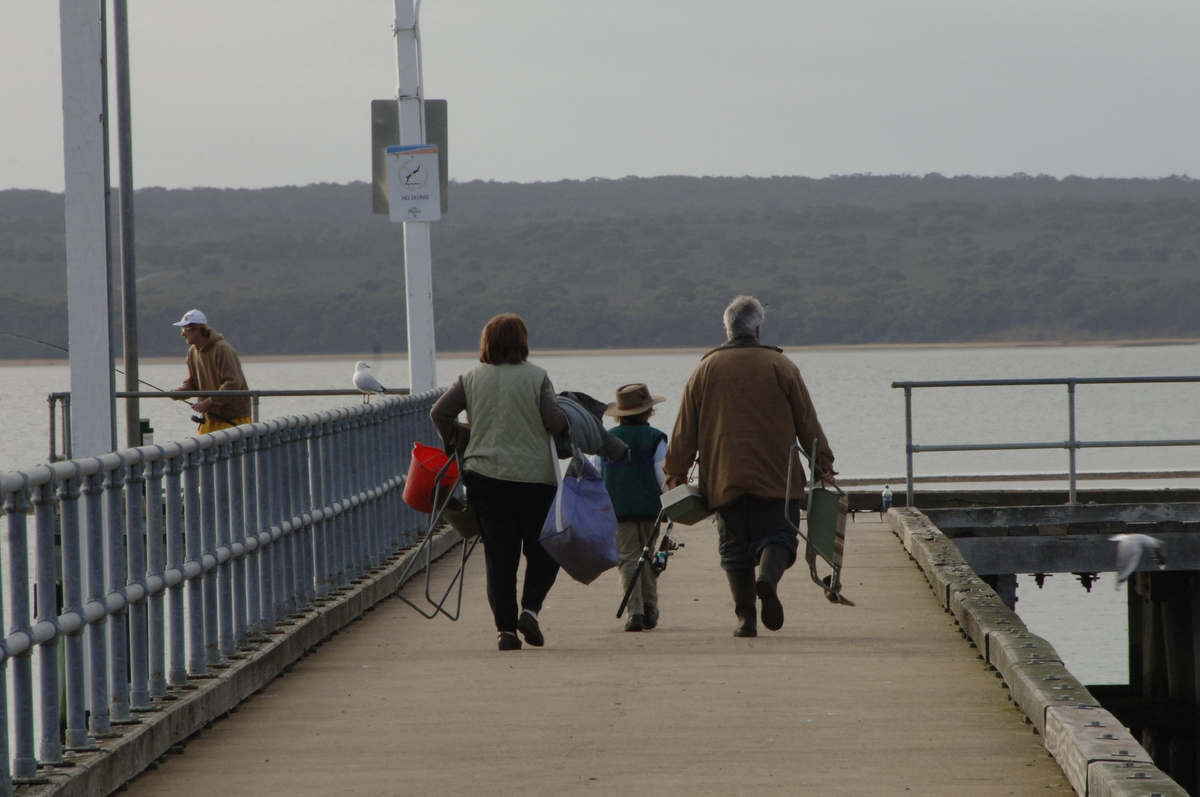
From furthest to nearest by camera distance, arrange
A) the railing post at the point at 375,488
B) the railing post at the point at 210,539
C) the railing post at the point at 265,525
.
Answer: the railing post at the point at 375,488, the railing post at the point at 265,525, the railing post at the point at 210,539

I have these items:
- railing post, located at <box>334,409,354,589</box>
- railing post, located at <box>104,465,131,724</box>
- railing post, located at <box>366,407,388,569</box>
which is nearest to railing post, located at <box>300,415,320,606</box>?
railing post, located at <box>334,409,354,589</box>

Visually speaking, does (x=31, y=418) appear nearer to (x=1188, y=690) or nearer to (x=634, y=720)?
(x=1188, y=690)

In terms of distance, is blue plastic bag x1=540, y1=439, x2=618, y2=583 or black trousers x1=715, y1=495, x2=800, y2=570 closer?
blue plastic bag x1=540, y1=439, x2=618, y2=583

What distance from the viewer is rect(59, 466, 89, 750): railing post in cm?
501

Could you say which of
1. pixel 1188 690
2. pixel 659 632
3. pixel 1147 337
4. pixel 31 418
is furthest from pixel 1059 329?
pixel 659 632

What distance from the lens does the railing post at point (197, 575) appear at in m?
6.32

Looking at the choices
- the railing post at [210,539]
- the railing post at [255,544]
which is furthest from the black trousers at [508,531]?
the railing post at [210,539]

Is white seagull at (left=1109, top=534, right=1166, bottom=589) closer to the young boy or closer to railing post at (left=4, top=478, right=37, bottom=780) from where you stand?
the young boy

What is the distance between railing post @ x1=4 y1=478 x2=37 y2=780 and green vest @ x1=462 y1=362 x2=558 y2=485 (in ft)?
10.8

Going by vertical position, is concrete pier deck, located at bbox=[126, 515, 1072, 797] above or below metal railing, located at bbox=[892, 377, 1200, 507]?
below

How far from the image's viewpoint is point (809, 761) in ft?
18.1

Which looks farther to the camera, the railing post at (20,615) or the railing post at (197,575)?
the railing post at (197,575)

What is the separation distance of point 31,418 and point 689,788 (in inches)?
1948

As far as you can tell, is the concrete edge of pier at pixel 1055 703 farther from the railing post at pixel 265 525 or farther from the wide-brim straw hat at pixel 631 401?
the railing post at pixel 265 525
